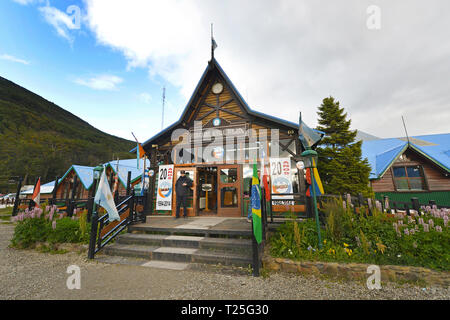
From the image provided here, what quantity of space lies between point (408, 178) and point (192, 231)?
599 inches

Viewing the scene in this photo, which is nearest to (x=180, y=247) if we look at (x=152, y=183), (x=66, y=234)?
(x=66, y=234)

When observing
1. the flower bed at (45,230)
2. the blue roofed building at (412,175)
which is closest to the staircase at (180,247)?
the flower bed at (45,230)

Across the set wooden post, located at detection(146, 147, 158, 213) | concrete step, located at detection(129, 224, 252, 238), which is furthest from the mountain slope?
concrete step, located at detection(129, 224, 252, 238)

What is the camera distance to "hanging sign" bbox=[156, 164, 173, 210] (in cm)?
927

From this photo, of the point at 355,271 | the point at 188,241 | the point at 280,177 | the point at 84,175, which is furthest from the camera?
the point at 84,175

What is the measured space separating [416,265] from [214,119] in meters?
8.51

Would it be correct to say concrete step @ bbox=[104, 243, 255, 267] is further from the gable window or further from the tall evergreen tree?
the gable window

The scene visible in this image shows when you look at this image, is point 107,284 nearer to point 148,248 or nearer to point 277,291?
point 148,248

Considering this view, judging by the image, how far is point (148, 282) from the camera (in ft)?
11.4

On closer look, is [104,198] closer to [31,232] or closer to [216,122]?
[31,232]

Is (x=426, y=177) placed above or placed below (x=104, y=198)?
above

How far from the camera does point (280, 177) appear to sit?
8.06 meters

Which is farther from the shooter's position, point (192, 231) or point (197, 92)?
point (197, 92)
